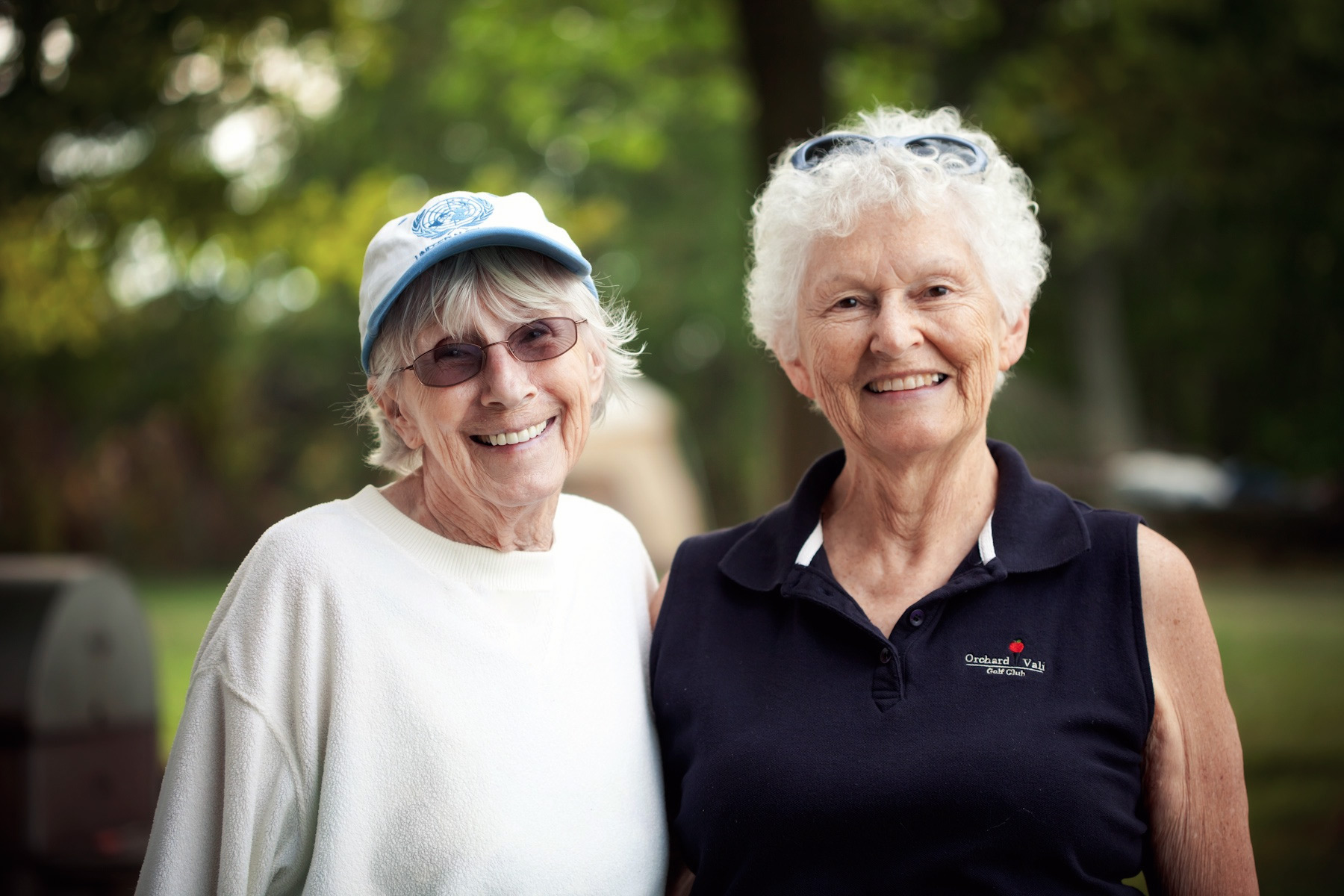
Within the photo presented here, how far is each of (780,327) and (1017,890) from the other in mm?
1258

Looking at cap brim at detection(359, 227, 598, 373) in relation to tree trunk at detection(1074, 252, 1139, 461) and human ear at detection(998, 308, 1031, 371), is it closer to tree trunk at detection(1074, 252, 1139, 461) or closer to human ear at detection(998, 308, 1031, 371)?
human ear at detection(998, 308, 1031, 371)

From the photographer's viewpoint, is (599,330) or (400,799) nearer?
(400,799)

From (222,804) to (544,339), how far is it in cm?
106

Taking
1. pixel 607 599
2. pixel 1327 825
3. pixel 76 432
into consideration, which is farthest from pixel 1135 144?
pixel 76 432

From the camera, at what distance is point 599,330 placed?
248 cm

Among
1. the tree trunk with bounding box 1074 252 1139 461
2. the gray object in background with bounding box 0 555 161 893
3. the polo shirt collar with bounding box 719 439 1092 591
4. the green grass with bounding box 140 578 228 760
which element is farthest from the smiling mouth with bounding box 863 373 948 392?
the tree trunk with bounding box 1074 252 1139 461

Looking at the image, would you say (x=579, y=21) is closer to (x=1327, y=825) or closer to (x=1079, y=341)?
(x=1327, y=825)

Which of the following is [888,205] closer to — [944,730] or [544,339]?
[544,339]

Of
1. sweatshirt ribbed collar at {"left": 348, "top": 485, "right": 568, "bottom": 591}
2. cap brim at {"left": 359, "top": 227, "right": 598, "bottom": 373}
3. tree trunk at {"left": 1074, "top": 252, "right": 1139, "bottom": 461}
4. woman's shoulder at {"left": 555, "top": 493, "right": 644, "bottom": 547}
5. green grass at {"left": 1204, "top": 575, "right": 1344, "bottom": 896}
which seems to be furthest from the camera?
tree trunk at {"left": 1074, "top": 252, "right": 1139, "bottom": 461}

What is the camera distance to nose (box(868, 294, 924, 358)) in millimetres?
2275

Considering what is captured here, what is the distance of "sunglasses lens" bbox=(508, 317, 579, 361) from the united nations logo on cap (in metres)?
0.24

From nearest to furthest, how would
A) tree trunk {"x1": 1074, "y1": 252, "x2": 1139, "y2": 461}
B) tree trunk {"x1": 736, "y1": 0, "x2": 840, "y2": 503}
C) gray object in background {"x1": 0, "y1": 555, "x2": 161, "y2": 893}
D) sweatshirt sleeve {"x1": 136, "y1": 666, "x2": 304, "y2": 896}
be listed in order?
1. sweatshirt sleeve {"x1": 136, "y1": 666, "x2": 304, "y2": 896}
2. gray object in background {"x1": 0, "y1": 555, "x2": 161, "y2": 893}
3. tree trunk {"x1": 736, "y1": 0, "x2": 840, "y2": 503}
4. tree trunk {"x1": 1074, "y1": 252, "x2": 1139, "y2": 461}

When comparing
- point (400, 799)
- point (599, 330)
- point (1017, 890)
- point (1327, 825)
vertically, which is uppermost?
point (599, 330)

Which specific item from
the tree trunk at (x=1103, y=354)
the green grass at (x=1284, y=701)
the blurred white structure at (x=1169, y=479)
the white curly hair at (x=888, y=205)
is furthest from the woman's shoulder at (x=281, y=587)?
the tree trunk at (x=1103, y=354)
